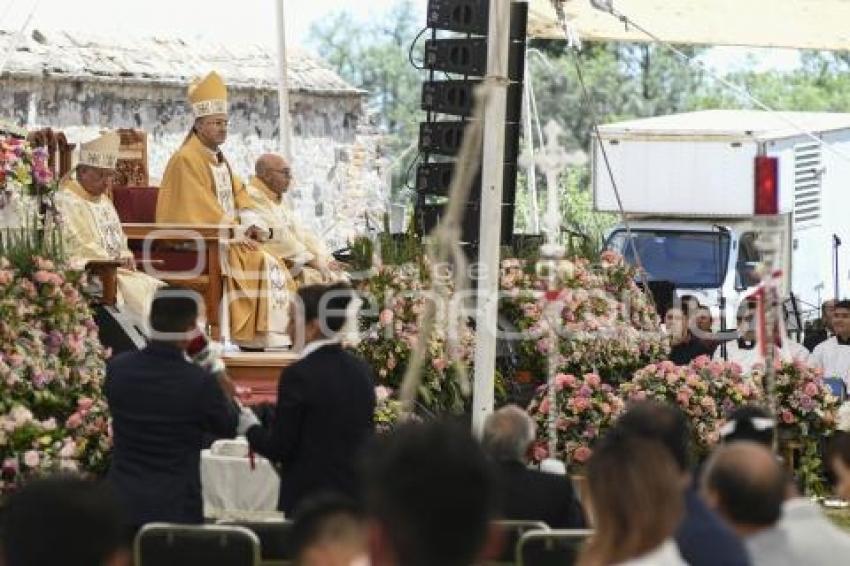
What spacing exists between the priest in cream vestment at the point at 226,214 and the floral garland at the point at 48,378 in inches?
75.8

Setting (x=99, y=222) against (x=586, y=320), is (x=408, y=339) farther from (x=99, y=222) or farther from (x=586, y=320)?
(x=99, y=222)

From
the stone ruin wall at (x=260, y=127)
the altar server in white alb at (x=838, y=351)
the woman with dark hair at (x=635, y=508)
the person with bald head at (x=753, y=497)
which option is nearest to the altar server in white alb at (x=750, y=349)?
the altar server in white alb at (x=838, y=351)

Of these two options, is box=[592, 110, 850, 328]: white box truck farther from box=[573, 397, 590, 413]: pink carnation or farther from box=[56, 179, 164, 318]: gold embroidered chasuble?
box=[573, 397, 590, 413]: pink carnation

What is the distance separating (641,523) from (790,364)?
984 centimetres

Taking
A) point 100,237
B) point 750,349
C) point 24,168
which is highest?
point 24,168

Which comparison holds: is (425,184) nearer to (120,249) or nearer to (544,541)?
(120,249)

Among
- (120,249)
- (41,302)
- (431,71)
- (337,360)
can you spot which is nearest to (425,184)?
(431,71)

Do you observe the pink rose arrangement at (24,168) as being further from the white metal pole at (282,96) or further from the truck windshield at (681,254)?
the truck windshield at (681,254)

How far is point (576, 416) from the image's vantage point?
14586 millimetres

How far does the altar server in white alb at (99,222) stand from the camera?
14.8 metres

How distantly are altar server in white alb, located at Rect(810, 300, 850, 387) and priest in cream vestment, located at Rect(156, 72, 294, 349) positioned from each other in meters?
4.32

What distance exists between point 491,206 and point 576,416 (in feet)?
6.94

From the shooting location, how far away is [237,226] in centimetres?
1564

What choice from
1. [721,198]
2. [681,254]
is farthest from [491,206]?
[721,198]
